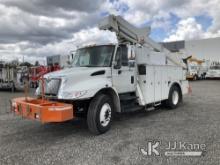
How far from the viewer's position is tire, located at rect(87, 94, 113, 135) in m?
5.73

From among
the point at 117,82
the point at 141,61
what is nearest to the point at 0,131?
the point at 117,82

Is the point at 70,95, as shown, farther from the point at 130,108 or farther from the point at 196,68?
the point at 196,68

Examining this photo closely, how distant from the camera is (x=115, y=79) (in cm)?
659

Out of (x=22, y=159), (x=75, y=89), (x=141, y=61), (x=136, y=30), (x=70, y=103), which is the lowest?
(x=22, y=159)

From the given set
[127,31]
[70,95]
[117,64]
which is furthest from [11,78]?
[70,95]

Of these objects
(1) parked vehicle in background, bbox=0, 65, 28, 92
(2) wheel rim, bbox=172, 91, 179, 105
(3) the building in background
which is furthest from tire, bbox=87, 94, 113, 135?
(3) the building in background

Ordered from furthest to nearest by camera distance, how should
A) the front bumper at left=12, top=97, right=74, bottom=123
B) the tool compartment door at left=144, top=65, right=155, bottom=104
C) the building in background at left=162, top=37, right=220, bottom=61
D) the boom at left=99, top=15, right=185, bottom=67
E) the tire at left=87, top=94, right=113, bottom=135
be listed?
the building in background at left=162, top=37, right=220, bottom=61, the tool compartment door at left=144, top=65, right=155, bottom=104, the boom at left=99, top=15, right=185, bottom=67, the tire at left=87, top=94, right=113, bottom=135, the front bumper at left=12, top=97, right=74, bottom=123

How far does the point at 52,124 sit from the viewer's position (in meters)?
7.22

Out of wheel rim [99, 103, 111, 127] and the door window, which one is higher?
the door window

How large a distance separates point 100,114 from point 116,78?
1216mm

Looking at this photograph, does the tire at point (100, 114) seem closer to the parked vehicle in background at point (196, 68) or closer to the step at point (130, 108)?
the step at point (130, 108)

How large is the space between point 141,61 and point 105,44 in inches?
→ 58.1

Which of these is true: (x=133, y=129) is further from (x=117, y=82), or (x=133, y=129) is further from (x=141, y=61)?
(x=141, y=61)

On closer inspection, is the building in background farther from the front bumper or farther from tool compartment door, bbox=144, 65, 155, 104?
the front bumper
